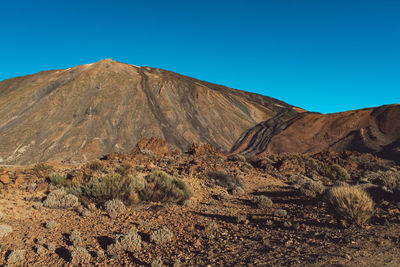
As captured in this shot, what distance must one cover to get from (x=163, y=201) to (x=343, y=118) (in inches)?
2126

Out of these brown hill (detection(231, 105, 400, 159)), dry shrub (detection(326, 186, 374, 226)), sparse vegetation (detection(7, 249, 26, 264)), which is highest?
brown hill (detection(231, 105, 400, 159))

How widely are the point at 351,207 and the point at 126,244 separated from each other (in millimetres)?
4464

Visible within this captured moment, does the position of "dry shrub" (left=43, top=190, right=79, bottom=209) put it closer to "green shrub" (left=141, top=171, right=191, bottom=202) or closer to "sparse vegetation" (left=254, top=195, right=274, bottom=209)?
"green shrub" (left=141, top=171, right=191, bottom=202)

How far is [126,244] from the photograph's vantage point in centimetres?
494

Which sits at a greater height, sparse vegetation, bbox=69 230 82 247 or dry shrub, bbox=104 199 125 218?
dry shrub, bbox=104 199 125 218

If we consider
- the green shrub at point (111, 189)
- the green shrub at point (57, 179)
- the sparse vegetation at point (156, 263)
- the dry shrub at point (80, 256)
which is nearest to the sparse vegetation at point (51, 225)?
the green shrub at point (111, 189)

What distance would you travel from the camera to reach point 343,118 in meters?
53.2

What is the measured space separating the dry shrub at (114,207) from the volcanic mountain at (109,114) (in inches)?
1478

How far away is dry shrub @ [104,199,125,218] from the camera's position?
6940mm

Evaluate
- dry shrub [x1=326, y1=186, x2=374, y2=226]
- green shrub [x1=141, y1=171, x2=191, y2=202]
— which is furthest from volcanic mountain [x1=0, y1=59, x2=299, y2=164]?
dry shrub [x1=326, y1=186, x2=374, y2=226]

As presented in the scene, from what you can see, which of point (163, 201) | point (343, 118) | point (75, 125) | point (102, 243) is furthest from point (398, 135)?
point (75, 125)

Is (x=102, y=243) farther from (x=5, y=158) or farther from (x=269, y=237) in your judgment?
(x=5, y=158)

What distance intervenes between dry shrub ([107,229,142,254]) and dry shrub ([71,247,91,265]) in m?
0.37

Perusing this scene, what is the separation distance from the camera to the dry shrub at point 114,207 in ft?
22.8
